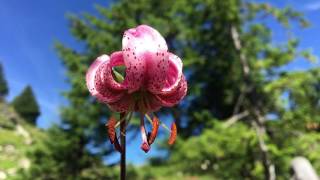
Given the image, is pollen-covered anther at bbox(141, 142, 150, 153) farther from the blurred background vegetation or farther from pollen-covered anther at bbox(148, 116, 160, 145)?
the blurred background vegetation

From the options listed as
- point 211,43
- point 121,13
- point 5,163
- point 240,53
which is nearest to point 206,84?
point 211,43

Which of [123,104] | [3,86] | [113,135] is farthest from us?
[3,86]

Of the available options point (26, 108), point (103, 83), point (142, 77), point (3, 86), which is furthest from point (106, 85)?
point (3, 86)

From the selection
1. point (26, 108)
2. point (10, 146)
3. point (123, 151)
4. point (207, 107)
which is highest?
point (26, 108)

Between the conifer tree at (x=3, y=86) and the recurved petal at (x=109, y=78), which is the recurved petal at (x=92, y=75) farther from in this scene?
the conifer tree at (x=3, y=86)

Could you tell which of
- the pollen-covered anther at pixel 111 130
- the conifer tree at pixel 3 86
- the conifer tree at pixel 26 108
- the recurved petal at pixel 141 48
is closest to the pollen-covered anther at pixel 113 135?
the pollen-covered anther at pixel 111 130

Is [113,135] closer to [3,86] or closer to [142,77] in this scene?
[142,77]

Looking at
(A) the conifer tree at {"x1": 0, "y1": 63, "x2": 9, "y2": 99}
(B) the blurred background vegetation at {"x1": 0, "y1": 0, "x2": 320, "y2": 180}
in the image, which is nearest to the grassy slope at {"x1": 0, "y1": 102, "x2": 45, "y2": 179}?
(B) the blurred background vegetation at {"x1": 0, "y1": 0, "x2": 320, "y2": 180}
